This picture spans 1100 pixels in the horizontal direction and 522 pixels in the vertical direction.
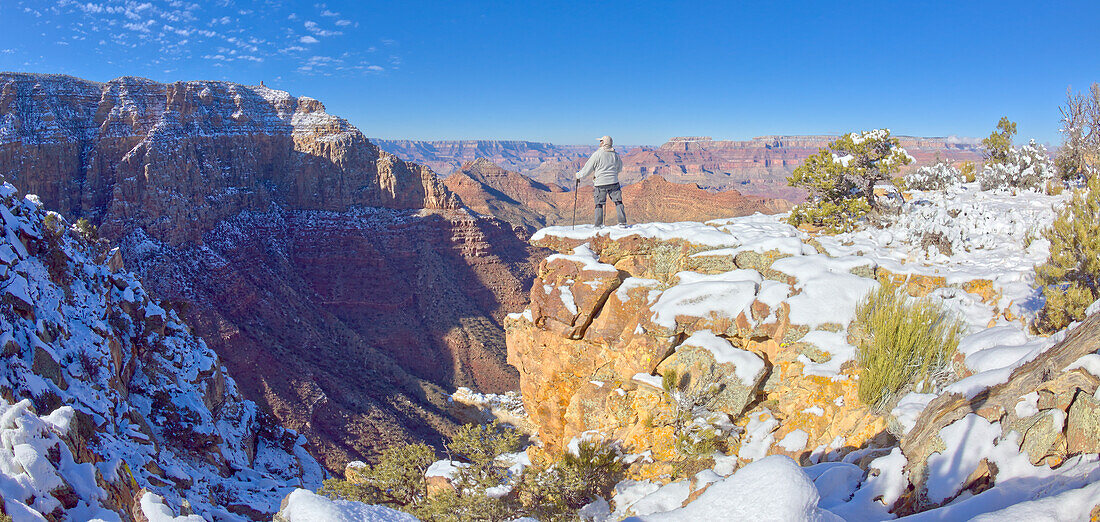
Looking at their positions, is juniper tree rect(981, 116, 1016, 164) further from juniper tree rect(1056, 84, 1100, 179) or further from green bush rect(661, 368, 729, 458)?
green bush rect(661, 368, 729, 458)

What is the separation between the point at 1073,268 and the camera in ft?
22.4

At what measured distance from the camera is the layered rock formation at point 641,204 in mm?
101125

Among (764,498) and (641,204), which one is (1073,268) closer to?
(764,498)

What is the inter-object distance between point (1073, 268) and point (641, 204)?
10281cm

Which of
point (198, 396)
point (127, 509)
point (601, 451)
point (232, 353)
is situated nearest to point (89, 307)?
point (198, 396)

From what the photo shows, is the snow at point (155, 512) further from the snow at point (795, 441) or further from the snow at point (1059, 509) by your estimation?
the snow at point (795, 441)

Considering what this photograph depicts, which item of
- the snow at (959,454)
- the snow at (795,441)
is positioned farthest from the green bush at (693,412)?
the snow at (959,454)

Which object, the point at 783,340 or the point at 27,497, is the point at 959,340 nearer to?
the point at 783,340

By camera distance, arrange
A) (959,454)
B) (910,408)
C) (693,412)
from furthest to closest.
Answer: (693,412), (910,408), (959,454)

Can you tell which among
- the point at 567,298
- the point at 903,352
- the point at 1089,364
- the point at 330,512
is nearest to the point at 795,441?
the point at 903,352

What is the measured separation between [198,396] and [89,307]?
443 cm

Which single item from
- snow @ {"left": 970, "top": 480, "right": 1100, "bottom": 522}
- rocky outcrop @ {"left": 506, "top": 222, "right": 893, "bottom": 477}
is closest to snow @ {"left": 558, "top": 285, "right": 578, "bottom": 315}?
rocky outcrop @ {"left": 506, "top": 222, "right": 893, "bottom": 477}

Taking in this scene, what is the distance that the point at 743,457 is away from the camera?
23.3 ft

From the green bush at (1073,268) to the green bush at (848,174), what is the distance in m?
4.84
